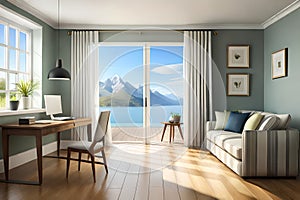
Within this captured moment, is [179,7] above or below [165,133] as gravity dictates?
above

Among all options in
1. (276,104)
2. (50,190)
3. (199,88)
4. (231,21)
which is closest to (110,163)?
(50,190)

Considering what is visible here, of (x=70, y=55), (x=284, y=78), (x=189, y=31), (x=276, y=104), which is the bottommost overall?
(x=276, y=104)

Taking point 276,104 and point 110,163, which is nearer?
point 110,163

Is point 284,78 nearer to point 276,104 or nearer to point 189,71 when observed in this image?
point 276,104

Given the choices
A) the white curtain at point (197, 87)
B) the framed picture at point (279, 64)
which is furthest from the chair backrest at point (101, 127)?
the framed picture at point (279, 64)

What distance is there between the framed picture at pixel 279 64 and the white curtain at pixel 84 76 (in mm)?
3381

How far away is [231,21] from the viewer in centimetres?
623

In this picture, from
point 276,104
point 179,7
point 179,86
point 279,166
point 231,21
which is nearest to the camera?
point 279,166

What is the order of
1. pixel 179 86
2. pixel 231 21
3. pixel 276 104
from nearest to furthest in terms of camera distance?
1. pixel 276 104
2. pixel 231 21
3. pixel 179 86

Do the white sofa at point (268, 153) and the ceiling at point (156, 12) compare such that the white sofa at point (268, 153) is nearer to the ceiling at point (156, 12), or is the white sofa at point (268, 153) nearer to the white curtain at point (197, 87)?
the ceiling at point (156, 12)

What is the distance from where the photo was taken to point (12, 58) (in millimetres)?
5090

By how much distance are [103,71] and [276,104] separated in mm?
3390

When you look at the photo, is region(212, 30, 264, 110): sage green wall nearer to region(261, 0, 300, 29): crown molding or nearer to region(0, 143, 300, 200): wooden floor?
region(261, 0, 300, 29): crown molding

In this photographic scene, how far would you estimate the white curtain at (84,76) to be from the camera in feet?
21.5
